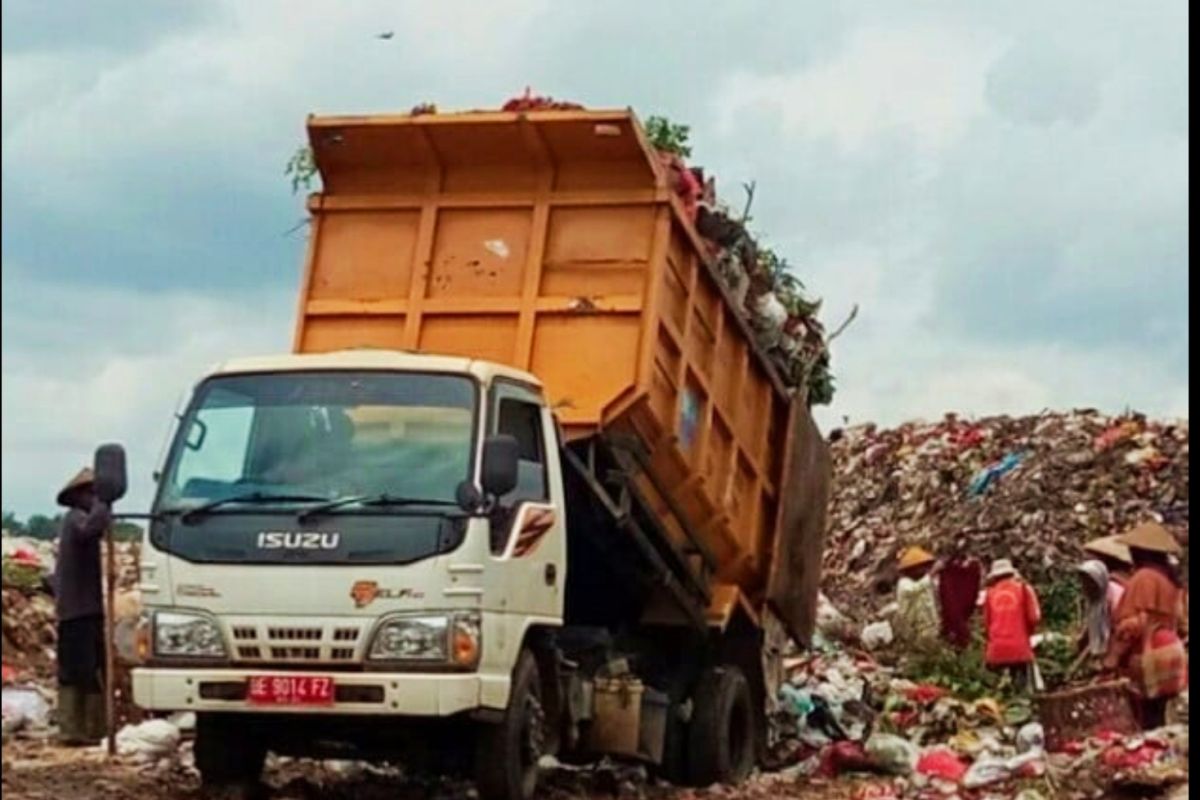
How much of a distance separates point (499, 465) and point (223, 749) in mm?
1798

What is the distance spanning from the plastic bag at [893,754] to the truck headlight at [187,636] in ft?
14.0

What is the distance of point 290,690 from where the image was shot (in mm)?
8633

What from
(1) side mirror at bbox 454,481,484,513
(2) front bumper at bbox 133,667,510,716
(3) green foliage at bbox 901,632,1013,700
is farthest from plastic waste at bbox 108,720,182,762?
(3) green foliage at bbox 901,632,1013,700

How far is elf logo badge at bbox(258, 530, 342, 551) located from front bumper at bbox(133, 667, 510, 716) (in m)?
0.48

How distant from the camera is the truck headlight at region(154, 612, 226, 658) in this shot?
8.73 meters

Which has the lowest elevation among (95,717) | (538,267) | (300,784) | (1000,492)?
(300,784)

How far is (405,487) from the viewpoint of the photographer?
29.2 feet

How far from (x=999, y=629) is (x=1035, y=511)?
7355mm

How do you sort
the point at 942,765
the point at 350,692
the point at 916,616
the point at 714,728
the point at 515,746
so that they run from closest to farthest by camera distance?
the point at 350,692
the point at 515,746
the point at 714,728
the point at 942,765
the point at 916,616

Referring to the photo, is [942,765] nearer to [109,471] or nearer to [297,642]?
[297,642]

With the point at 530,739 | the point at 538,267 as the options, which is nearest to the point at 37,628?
the point at 538,267

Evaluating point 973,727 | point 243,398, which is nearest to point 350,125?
point 243,398

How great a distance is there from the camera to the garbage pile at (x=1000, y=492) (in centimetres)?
2016

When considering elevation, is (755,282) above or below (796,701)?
above
